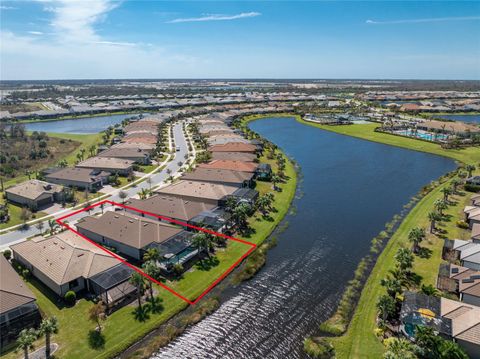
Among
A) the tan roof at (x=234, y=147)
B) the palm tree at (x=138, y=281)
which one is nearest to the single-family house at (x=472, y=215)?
the palm tree at (x=138, y=281)

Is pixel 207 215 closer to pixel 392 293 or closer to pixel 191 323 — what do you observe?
Answer: pixel 191 323

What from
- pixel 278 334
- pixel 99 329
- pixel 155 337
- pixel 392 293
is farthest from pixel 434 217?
pixel 99 329

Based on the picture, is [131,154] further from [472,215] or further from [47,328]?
[472,215]

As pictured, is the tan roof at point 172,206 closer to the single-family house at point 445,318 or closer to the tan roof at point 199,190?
the tan roof at point 199,190

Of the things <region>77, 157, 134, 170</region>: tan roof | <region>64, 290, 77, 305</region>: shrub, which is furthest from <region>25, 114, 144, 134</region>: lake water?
<region>64, 290, 77, 305</region>: shrub

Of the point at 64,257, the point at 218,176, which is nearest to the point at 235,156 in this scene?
the point at 218,176

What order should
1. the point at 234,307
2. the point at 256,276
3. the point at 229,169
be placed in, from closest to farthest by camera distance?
the point at 234,307 → the point at 256,276 → the point at 229,169
